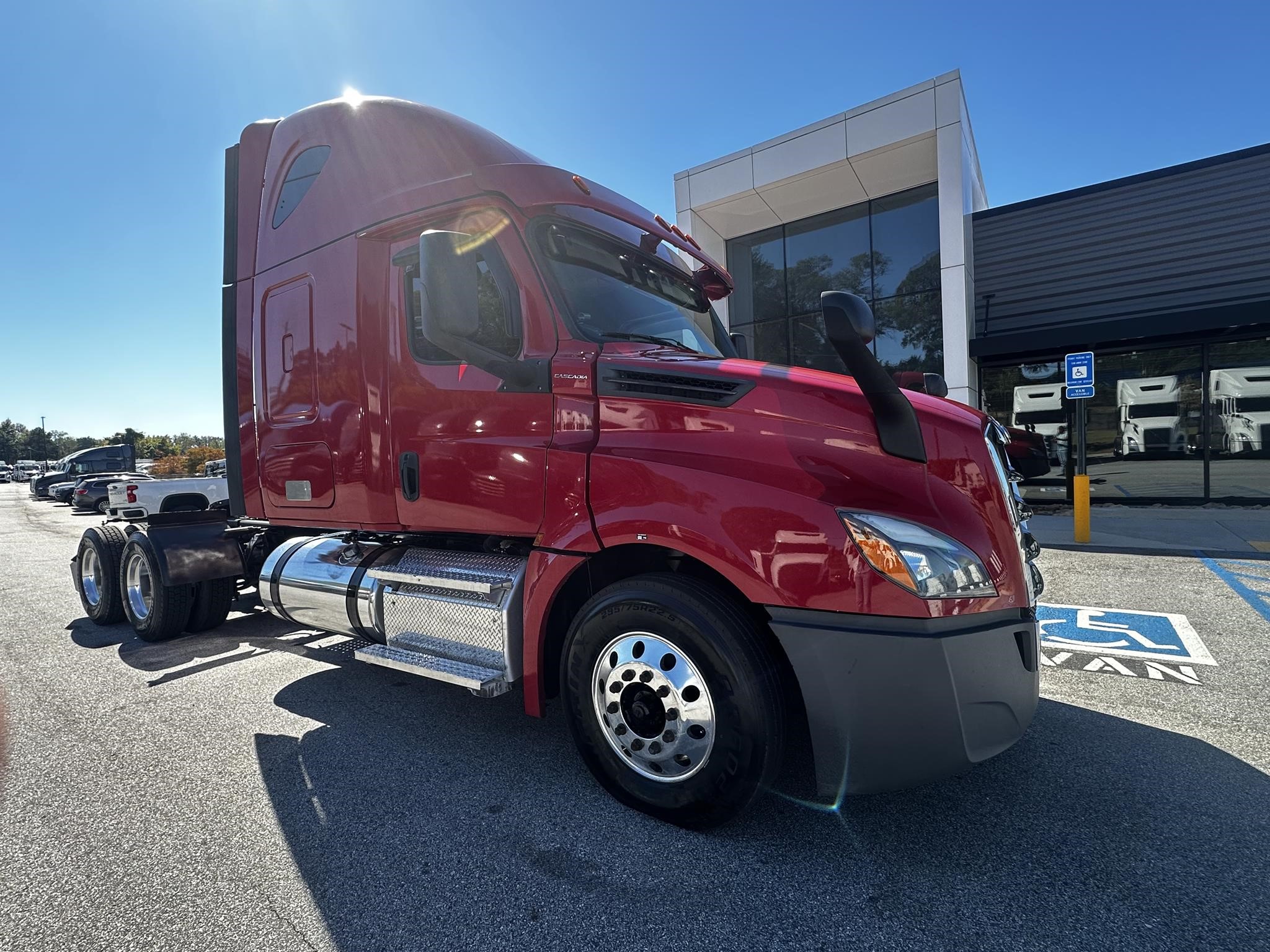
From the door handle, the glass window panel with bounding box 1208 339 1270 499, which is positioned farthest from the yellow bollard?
the door handle

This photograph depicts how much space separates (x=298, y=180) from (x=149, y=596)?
11.7 feet

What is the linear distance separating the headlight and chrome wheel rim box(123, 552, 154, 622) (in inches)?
216

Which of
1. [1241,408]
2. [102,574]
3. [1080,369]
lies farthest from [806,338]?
[102,574]

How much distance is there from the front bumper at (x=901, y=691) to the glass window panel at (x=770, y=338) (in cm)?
1281

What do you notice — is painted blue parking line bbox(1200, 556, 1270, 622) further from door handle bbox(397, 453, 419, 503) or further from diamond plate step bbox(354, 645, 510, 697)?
door handle bbox(397, 453, 419, 503)

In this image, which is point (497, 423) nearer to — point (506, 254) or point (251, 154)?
point (506, 254)

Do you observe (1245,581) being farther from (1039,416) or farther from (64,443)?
(64,443)

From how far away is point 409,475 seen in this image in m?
3.26

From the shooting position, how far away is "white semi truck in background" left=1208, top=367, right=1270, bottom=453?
38.2ft

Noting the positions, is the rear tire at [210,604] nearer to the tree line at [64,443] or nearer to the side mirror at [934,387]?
the side mirror at [934,387]

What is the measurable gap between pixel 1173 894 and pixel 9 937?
11.2ft

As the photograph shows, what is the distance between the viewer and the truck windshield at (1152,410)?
12266 mm

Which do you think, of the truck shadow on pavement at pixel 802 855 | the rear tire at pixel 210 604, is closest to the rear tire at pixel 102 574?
the rear tire at pixel 210 604

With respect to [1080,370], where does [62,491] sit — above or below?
below
